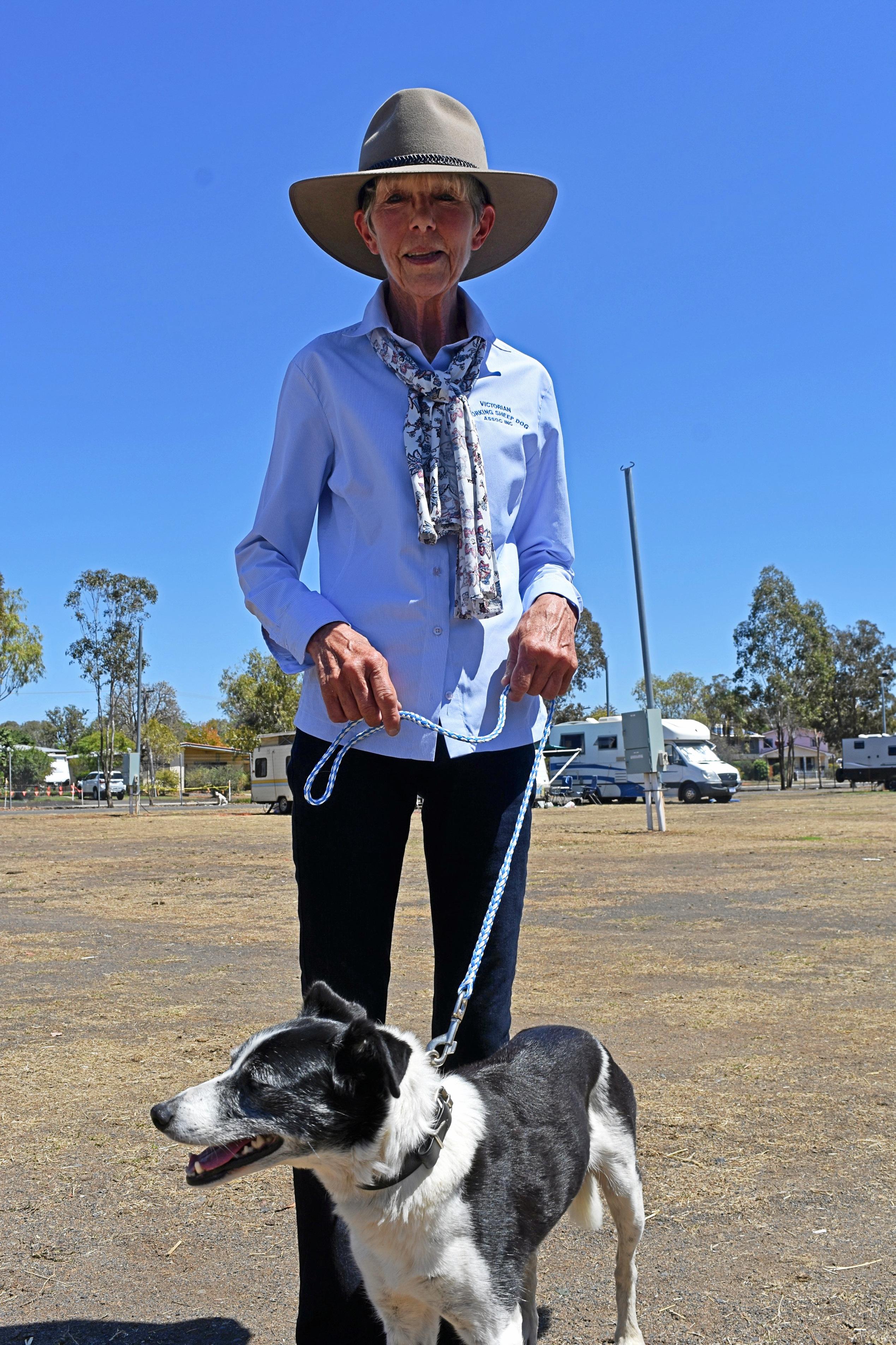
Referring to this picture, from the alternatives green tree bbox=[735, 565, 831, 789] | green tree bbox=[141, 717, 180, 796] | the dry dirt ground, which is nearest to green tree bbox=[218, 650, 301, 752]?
green tree bbox=[141, 717, 180, 796]

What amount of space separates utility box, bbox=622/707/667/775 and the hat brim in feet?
69.7

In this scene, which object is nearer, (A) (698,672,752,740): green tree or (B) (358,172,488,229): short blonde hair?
(B) (358,172,488,229): short blonde hair

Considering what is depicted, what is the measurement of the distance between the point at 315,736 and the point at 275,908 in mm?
9911

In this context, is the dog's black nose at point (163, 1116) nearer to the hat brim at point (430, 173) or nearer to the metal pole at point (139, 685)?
the hat brim at point (430, 173)

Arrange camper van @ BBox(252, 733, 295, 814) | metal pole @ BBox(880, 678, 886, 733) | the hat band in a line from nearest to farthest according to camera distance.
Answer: the hat band < camper van @ BBox(252, 733, 295, 814) < metal pole @ BBox(880, 678, 886, 733)

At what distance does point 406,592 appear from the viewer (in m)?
2.34

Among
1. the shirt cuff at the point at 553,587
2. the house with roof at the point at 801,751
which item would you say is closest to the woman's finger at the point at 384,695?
the shirt cuff at the point at 553,587

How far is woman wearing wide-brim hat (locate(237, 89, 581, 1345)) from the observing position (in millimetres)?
2328

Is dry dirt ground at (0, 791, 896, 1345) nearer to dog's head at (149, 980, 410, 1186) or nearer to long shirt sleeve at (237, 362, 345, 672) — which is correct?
dog's head at (149, 980, 410, 1186)

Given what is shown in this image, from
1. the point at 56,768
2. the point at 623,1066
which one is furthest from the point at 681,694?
the point at 623,1066

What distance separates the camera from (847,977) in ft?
23.5

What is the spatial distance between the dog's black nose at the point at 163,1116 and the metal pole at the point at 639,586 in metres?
23.0

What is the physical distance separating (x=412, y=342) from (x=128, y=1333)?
8.20ft

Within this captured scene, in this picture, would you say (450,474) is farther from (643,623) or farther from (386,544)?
(643,623)
